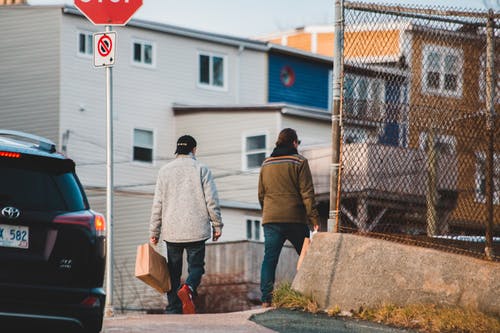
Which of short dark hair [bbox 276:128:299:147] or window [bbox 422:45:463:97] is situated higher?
window [bbox 422:45:463:97]

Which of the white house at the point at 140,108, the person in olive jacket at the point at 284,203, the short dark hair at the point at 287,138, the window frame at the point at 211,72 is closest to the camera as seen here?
the person in olive jacket at the point at 284,203

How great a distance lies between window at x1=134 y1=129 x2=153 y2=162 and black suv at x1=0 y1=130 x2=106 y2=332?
34.2m

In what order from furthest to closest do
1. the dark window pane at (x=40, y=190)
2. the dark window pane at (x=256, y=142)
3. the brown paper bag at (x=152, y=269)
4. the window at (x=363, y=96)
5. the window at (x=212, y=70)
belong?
1. the window at (x=212, y=70)
2. the dark window pane at (x=256, y=142)
3. the brown paper bag at (x=152, y=269)
4. the window at (x=363, y=96)
5. the dark window pane at (x=40, y=190)

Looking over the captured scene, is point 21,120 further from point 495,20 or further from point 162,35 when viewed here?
point 495,20

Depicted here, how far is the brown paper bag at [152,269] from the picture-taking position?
1253cm

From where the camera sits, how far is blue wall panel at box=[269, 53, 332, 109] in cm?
4750

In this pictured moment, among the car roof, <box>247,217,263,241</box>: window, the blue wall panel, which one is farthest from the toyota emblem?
the blue wall panel

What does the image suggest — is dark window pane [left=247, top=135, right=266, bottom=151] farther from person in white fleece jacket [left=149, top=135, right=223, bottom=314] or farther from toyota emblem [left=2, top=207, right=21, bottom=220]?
toyota emblem [left=2, top=207, right=21, bottom=220]

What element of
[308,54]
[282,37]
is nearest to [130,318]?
[308,54]

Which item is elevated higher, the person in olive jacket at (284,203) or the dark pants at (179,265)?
the person in olive jacket at (284,203)

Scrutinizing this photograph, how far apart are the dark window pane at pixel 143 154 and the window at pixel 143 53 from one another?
2947 mm

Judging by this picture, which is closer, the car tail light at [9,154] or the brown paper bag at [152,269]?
the car tail light at [9,154]

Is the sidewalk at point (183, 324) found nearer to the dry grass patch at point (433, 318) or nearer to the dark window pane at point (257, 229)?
the dry grass patch at point (433, 318)

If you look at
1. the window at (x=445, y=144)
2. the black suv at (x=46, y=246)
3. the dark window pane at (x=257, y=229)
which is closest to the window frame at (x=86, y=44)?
the dark window pane at (x=257, y=229)
